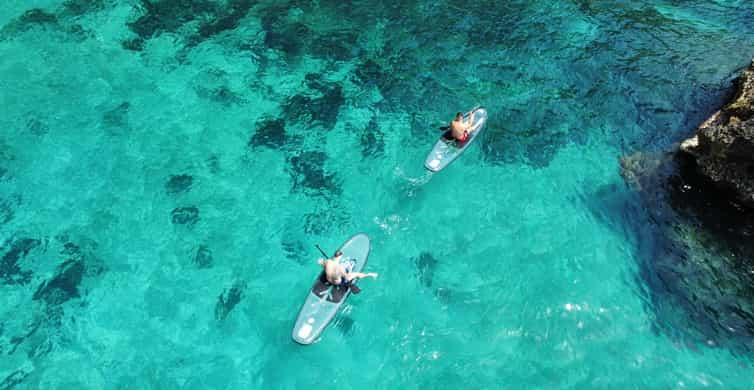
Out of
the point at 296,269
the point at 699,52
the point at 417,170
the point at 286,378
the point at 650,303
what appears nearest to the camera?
the point at 286,378

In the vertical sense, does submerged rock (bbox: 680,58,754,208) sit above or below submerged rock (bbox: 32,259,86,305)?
above

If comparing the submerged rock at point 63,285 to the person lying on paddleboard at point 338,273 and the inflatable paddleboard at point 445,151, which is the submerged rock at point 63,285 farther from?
the inflatable paddleboard at point 445,151

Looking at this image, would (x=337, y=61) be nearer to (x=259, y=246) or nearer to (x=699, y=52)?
(x=259, y=246)

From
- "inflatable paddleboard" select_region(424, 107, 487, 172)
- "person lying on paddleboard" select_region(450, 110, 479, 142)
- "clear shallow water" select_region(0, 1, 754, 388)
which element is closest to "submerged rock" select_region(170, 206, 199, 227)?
"clear shallow water" select_region(0, 1, 754, 388)

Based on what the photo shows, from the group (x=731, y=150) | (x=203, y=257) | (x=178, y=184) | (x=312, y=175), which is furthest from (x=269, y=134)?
(x=731, y=150)

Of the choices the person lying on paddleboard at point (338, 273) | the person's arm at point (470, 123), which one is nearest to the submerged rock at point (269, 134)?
the person lying on paddleboard at point (338, 273)

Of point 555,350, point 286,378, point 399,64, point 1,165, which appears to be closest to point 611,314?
point 555,350

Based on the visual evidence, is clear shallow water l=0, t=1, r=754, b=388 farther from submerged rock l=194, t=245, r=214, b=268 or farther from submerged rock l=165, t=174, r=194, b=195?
submerged rock l=165, t=174, r=194, b=195
